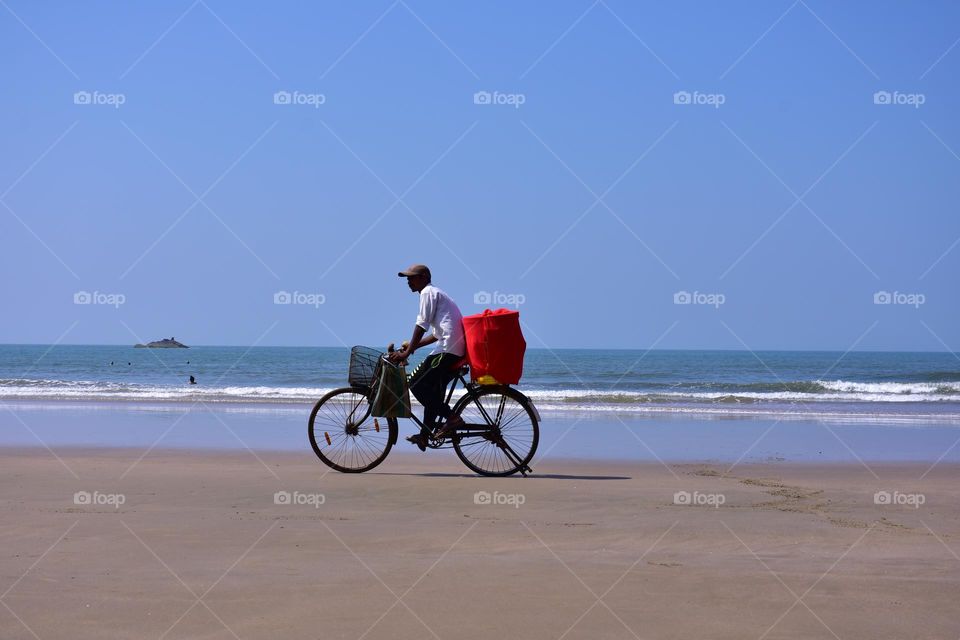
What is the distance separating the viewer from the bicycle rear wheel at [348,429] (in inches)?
341

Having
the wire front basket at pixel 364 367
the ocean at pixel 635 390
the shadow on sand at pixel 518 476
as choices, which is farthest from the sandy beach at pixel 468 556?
the ocean at pixel 635 390

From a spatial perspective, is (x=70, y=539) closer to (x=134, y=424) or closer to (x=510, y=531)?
(x=510, y=531)

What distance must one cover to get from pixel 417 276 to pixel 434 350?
69cm

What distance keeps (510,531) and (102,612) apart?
2.61 meters

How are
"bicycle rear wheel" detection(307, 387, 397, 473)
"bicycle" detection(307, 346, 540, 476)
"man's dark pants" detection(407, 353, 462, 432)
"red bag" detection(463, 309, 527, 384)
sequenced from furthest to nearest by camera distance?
"bicycle rear wheel" detection(307, 387, 397, 473)
"bicycle" detection(307, 346, 540, 476)
"man's dark pants" detection(407, 353, 462, 432)
"red bag" detection(463, 309, 527, 384)

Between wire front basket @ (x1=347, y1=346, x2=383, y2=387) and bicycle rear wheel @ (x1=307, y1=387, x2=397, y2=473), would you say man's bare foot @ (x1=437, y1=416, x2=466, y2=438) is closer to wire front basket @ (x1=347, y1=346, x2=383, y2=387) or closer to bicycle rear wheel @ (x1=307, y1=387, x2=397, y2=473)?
bicycle rear wheel @ (x1=307, y1=387, x2=397, y2=473)

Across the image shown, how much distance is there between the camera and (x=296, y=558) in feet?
16.0

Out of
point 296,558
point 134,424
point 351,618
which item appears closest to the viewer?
point 351,618

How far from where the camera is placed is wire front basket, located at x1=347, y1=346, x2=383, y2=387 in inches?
337

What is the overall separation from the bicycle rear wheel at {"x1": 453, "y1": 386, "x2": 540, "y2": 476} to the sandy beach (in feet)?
1.32

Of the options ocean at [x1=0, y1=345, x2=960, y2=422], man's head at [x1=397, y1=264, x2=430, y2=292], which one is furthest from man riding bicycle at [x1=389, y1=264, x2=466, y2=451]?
ocean at [x1=0, y1=345, x2=960, y2=422]

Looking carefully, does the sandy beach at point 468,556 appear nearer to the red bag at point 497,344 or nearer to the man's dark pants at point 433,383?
the man's dark pants at point 433,383

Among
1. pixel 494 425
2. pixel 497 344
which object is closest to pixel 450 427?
pixel 494 425

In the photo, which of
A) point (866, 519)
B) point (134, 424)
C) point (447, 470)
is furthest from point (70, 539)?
point (134, 424)
